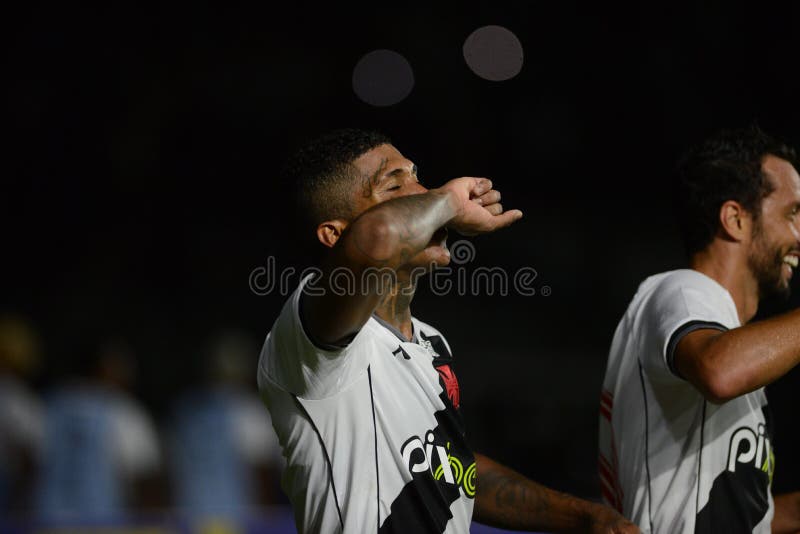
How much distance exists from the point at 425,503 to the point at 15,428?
16.8 feet

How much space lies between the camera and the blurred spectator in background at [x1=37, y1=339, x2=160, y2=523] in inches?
269

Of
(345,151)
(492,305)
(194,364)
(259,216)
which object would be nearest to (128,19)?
(259,216)

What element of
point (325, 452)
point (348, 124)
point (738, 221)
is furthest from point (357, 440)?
point (348, 124)

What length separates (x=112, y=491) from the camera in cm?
697

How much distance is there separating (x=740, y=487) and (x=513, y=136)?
27.5 ft

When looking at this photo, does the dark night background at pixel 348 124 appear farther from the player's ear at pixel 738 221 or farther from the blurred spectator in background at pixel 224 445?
the player's ear at pixel 738 221

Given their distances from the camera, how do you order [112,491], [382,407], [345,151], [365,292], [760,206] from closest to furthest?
[365,292] < [382,407] < [345,151] < [760,206] < [112,491]

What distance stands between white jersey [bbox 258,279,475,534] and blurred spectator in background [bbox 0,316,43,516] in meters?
4.81

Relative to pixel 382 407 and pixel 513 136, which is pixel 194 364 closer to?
pixel 513 136

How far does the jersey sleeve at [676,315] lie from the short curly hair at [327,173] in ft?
3.19

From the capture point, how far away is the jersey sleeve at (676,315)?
8.93 feet

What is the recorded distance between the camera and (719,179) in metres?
3.16

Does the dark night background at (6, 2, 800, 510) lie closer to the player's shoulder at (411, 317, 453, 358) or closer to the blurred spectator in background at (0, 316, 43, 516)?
the blurred spectator in background at (0, 316, 43, 516)

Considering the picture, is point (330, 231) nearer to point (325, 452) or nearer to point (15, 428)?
point (325, 452)
